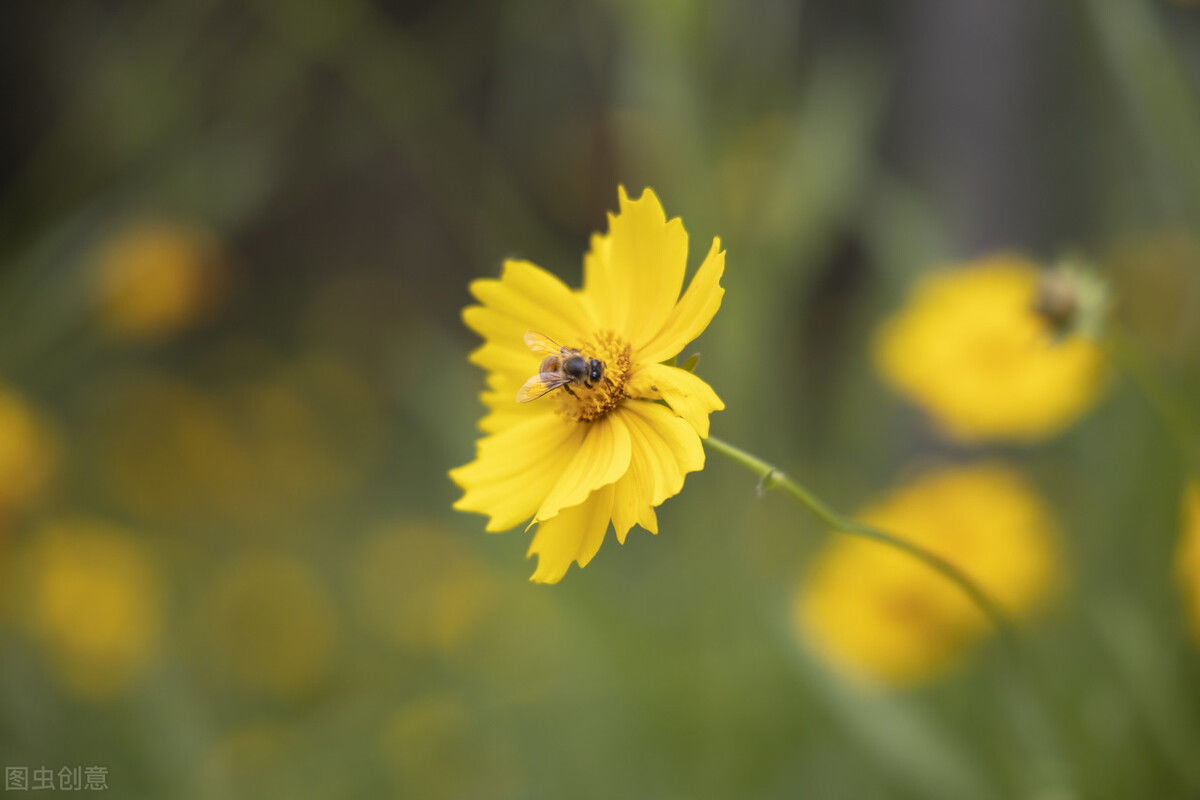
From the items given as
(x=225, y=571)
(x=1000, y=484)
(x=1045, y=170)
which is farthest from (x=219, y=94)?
(x=1000, y=484)

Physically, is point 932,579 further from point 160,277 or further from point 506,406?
point 160,277

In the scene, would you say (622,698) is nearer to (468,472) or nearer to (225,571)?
(468,472)

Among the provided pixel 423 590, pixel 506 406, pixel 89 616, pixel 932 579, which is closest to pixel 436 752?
pixel 423 590

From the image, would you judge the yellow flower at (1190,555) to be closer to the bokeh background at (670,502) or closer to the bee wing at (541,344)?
the bokeh background at (670,502)

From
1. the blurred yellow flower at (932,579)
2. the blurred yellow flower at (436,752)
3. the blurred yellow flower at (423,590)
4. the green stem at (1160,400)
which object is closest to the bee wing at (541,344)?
the green stem at (1160,400)

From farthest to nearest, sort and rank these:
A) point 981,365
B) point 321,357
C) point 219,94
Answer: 1. point 321,357
2. point 219,94
3. point 981,365

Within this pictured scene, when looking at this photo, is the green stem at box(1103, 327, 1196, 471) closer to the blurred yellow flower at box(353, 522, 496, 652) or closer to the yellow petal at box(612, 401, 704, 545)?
the yellow petal at box(612, 401, 704, 545)
